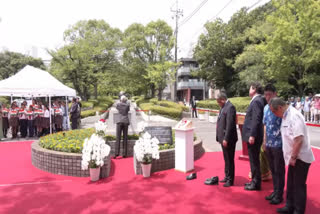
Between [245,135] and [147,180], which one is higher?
[245,135]

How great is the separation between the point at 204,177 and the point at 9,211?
357cm

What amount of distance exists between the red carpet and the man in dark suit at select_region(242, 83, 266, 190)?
0.30m

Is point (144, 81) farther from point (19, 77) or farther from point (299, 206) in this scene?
point (299, 206)

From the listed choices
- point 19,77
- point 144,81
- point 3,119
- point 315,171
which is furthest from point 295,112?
point 144,81

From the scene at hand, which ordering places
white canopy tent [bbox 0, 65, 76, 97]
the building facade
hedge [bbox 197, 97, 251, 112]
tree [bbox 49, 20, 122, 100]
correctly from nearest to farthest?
white canopy tent [bbox 0, 65, 76, 97], hedge [bbox 197, 97, 251, 112], tree [bbox 49, 20, 122, 100], the building facade

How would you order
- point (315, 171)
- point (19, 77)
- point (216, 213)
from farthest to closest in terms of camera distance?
point (19, 77)
point (315, 171)
point (216, 213)

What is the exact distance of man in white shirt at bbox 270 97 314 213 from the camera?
9.59 feet

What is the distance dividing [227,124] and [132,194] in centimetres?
215

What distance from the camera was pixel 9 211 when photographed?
3553 mm

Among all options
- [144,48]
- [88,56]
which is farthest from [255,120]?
[144,48]

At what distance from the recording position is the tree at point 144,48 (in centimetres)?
3008

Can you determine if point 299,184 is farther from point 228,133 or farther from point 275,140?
point 228,133

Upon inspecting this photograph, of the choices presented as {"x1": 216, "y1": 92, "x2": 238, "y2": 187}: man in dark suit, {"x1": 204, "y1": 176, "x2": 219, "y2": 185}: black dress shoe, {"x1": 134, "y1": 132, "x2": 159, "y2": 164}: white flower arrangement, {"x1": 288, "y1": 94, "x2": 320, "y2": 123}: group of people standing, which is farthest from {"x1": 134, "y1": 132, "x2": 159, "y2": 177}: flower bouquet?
{"x1": 288, "y1": 94, "x2": 320, "y2": 123}: group of people standing

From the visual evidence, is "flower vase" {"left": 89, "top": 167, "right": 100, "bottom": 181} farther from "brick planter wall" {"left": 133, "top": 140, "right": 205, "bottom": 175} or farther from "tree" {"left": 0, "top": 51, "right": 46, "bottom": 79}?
"tree" {"left": 0, "top": 51, "right": 46, "bottom": 79}
